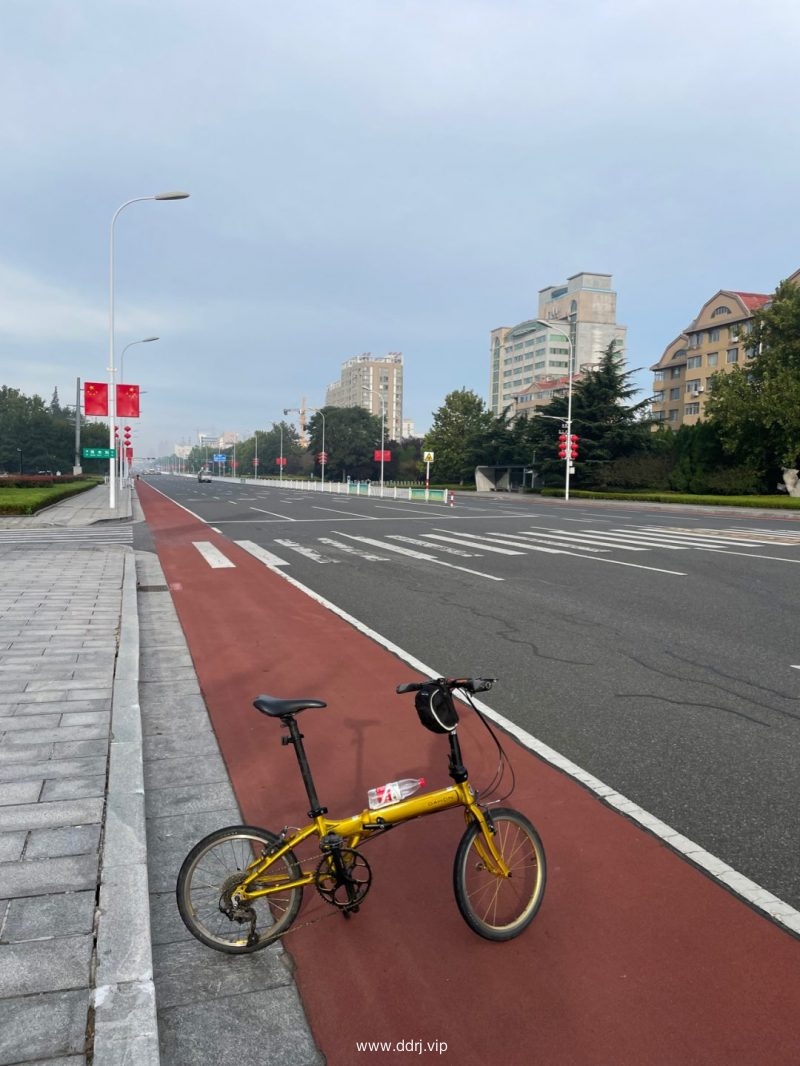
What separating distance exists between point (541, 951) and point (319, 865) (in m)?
0.96

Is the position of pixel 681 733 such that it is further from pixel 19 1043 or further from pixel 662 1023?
pixel 19 1043

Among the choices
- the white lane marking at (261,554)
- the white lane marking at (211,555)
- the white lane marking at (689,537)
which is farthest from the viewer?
the white lane marking at (689,537)

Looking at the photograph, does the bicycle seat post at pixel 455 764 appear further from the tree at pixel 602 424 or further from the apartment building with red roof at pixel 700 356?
the apartment building with red roof at pixel 700 356

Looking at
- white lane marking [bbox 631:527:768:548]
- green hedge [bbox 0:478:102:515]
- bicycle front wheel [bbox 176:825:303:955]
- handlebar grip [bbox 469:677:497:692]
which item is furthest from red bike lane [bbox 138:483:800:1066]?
green hedge [bbox 0:478:102:515]

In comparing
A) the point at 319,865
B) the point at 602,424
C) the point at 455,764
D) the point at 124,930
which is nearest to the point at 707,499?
the point at 602,424

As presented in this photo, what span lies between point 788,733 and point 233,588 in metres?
8.55

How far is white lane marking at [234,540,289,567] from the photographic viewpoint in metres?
14.9

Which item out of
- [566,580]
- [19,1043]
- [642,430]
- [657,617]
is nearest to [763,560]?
[566,580]

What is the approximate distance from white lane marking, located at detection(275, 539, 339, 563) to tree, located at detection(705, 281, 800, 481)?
32080 millimetres

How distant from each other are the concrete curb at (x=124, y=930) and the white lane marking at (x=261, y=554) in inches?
396

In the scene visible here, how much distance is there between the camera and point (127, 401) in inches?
1177

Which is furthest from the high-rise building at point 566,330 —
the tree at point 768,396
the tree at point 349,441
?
the tree at point 768,396

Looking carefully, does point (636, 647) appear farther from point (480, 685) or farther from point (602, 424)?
point (602, 424)

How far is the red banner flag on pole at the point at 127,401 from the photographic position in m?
29.4
